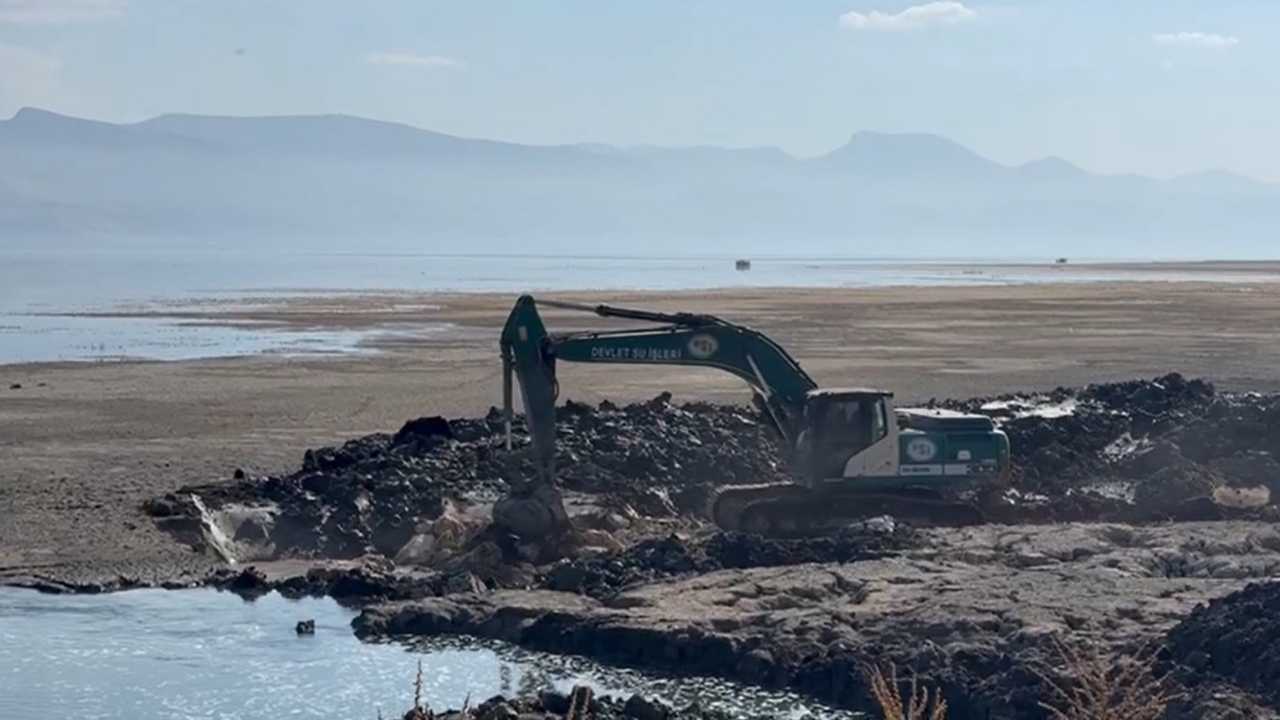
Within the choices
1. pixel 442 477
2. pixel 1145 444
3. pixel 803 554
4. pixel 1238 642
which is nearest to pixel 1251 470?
pixel 1145 444

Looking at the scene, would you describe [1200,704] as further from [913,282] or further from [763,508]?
[913,282]

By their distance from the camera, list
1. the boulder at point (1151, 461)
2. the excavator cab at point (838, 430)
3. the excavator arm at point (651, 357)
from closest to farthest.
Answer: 1. the excavator arm at point (651, 357)
2. the excavator cab at point (838, 430)
3. the boulder at point (1151, 461)

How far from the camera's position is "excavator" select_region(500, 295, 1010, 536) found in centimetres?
2303

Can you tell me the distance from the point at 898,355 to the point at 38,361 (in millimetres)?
19781

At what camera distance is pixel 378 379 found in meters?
41.3

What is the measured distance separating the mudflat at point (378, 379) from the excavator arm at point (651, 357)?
4.08 meters

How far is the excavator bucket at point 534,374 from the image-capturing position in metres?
22.8

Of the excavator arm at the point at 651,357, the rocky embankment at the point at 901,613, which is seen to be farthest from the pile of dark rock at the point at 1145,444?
the excavator arm at the point at 651,357

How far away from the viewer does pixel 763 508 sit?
910 inches

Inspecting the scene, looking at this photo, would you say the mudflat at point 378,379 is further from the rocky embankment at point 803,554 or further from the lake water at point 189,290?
the lake water at point 189,290

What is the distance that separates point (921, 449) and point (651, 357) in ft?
10.9

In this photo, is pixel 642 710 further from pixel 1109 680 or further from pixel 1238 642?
pixel 1238 642

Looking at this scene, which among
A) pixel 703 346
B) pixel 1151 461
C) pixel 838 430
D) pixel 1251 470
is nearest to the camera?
pixel 838 430

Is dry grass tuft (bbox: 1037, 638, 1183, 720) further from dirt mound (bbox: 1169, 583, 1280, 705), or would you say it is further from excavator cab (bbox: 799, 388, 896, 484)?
excavator cab (bbox: 799, 388, 896, 484)
